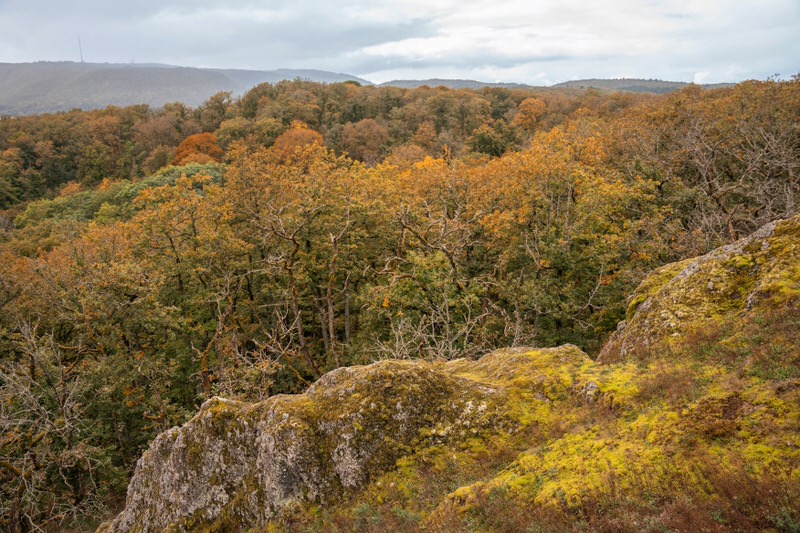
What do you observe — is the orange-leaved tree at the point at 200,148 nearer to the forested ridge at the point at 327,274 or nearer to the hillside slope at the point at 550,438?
the forested ridge at the point at 327,274

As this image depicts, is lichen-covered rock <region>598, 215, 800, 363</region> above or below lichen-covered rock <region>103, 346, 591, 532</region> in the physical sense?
above

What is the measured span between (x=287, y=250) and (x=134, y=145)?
8867 cm

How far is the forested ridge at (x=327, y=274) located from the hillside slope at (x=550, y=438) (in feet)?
26.6

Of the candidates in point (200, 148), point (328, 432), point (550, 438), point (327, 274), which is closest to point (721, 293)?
point (550, 438)

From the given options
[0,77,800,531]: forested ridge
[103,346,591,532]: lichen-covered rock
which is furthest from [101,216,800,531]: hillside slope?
[0,77,800,531]: forested ridge

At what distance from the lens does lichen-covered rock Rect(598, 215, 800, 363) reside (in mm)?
8648

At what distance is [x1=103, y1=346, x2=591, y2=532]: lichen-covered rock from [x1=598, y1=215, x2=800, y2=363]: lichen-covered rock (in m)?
1.45

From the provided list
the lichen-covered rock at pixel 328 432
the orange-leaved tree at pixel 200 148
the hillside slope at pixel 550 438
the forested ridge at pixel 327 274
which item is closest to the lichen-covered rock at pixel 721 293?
the hillside slope at pixel 550 438

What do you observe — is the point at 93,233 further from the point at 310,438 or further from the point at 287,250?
the point at 310,438

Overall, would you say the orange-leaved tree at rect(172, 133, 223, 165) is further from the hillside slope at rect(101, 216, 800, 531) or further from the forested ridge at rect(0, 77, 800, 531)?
the hillside slope at rect(101, 216, 800, 531)

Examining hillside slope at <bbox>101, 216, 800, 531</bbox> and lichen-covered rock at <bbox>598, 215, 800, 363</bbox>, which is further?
lichen-covered rock at <bbox>598, 215, 800, 363</bbox>

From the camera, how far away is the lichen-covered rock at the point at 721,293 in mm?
8648

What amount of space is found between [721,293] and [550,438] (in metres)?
4.94

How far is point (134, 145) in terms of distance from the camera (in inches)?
3856
